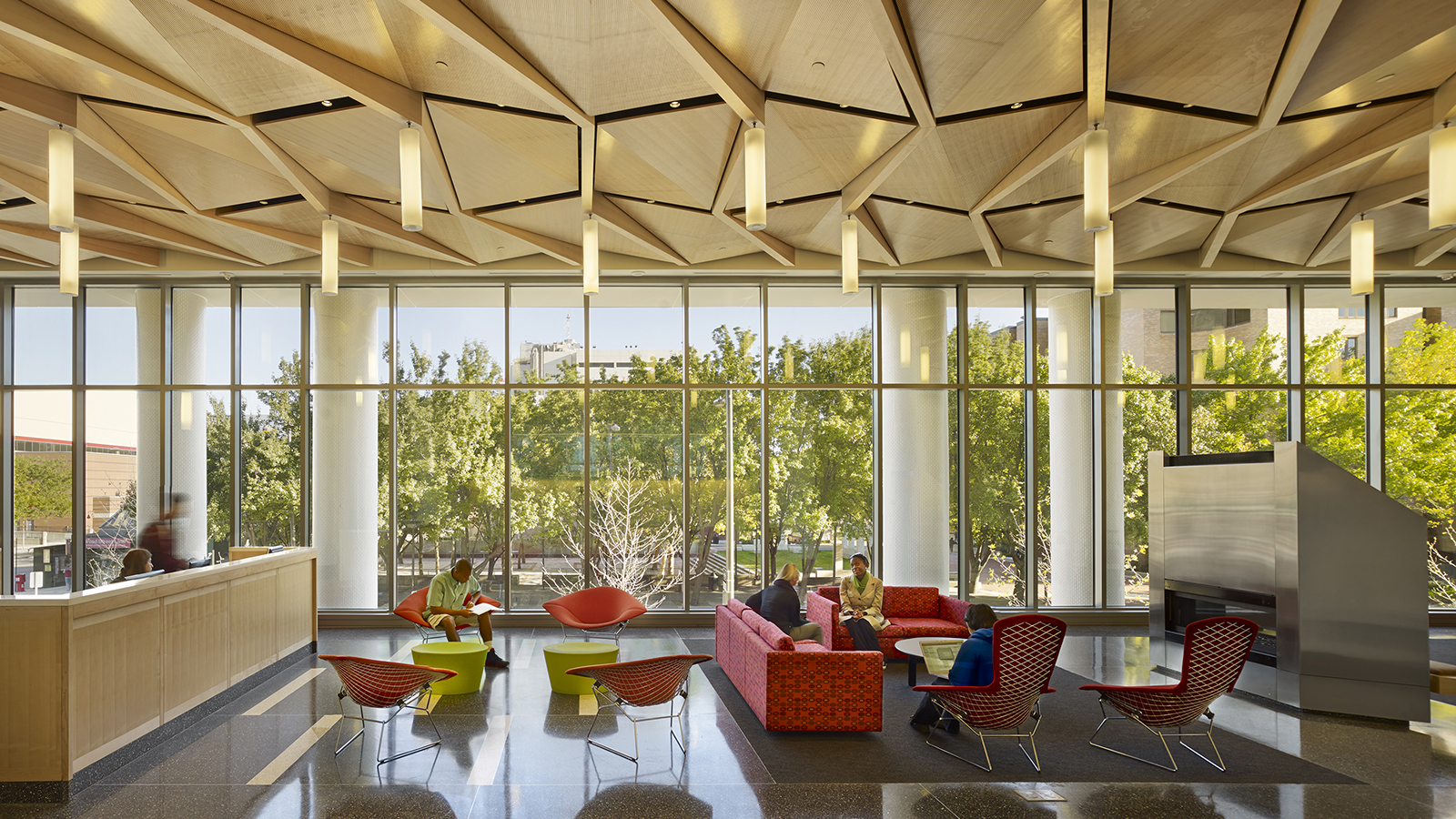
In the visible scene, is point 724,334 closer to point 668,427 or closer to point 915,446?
point 668,427

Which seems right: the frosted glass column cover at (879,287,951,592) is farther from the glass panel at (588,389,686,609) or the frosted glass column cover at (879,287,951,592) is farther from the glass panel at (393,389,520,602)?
the glass panel at (393,389,520,602)

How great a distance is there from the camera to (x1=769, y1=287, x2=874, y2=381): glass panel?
11531 millimetres

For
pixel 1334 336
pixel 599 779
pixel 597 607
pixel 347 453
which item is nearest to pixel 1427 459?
pixel 1334 336

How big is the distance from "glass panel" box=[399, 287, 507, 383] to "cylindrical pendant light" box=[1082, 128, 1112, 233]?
803cm

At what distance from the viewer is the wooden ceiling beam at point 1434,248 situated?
32.3ft

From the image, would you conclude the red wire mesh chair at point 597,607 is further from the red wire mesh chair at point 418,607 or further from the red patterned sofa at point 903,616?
the red patterned sofa at point 903,616

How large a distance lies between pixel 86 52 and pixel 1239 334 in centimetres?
1300

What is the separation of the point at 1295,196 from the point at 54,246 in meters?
13.7

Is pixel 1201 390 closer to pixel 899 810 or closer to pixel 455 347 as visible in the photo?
pixel 899 810

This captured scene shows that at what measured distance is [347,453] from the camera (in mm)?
11195

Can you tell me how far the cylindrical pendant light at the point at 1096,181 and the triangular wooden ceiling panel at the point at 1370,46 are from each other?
1.40 meters

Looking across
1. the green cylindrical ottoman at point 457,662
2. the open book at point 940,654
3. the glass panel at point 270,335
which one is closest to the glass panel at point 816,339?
the open book at point 940,654

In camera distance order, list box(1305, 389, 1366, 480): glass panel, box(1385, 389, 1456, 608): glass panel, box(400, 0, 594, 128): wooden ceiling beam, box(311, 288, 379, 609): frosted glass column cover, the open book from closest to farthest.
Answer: box(400, 0, 594, 128): wooden ceiling beam
the open book
box(311, 288, 379, 609): frosted glass column cover
box(1385, 389, 1456, 608): glass panel
box(1305, 389, 1366, 480): glass panel

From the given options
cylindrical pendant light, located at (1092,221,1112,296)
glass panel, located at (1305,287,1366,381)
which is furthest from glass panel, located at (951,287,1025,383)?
cylindrical pendant light, located at (1092,221,1112,296)
